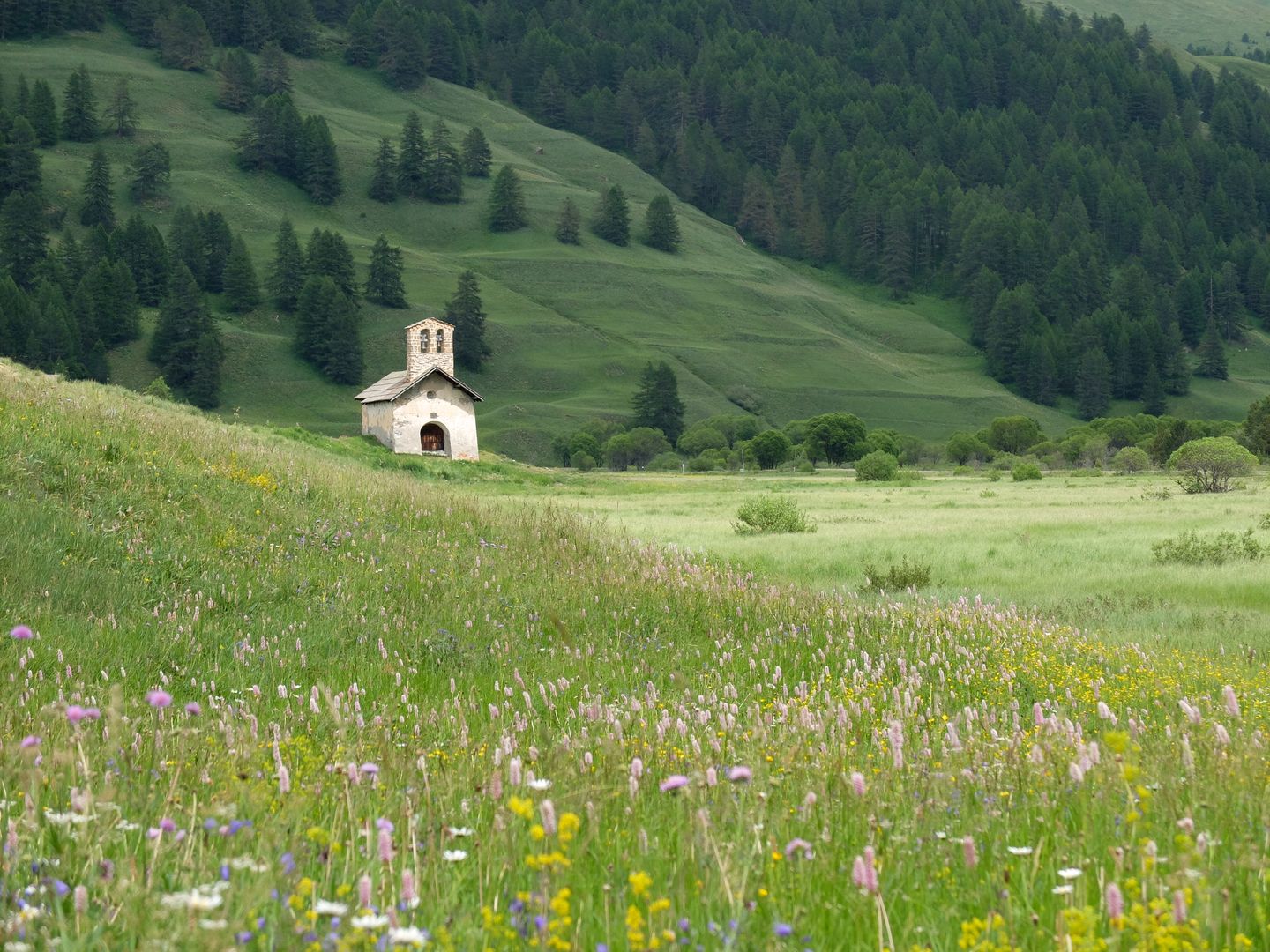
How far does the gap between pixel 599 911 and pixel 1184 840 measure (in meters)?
1.58

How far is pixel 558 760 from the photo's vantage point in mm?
4438

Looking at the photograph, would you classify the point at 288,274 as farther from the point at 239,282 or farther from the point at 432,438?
the point at 432,438

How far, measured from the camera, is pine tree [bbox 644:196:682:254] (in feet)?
642

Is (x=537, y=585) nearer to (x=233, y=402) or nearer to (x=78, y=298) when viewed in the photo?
(x=233, y=402)

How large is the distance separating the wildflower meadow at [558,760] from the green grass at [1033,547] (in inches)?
153

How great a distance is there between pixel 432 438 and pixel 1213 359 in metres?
152

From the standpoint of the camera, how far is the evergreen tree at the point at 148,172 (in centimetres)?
15788

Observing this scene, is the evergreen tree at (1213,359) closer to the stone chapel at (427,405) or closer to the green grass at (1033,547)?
the green grass at (1033,547)

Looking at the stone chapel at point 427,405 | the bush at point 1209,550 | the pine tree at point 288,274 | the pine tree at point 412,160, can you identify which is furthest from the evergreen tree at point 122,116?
the bush at point 1209,550

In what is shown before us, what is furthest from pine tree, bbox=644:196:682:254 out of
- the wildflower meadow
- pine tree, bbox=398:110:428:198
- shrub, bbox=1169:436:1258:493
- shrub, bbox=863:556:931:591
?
the wildflower meadow

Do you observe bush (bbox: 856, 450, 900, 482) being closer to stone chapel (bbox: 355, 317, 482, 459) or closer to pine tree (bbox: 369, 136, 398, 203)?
stone chapel (bbox: 355, 317, 482, 459)

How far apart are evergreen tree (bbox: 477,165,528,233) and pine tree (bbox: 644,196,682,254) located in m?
23.1

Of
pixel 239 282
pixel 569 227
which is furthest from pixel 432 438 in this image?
pixel 569 227

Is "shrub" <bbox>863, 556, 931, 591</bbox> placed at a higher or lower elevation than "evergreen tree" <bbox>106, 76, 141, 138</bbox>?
lower
